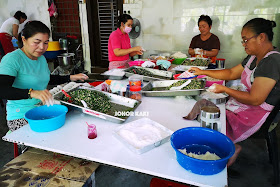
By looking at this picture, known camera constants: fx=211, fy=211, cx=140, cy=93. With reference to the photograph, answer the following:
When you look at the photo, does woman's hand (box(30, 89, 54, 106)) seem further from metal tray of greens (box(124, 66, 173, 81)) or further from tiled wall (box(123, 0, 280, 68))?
tiled wall (box(123, 0, 280, 68))

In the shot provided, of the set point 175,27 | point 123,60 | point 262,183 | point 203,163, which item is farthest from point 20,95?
point 175,27

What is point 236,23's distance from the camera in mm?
4520

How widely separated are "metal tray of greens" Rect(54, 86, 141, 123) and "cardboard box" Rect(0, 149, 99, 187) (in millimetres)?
384

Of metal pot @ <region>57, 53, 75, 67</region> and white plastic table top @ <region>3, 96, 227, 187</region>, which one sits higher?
metal pot @ <region>57, 53, 75, 67</region>

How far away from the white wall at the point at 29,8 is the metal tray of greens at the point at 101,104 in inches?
204

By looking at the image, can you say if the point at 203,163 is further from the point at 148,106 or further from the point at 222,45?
the point at 222,45

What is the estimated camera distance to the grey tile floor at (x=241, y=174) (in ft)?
7.97

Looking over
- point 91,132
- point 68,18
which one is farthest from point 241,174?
point 68,18

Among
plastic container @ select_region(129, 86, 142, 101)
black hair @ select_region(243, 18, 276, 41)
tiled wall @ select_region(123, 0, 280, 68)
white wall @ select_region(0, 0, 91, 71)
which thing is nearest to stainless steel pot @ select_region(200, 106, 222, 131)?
plastic container @ select_region(129, 86, 142, 101)

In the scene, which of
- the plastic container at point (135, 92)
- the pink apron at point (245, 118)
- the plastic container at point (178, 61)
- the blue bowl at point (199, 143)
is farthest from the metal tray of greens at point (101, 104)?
the plastic container at point (178, 61)

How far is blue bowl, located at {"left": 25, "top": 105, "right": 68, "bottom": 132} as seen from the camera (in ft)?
5.05

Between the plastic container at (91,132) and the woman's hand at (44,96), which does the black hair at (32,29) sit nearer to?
the woman's hand at (44,96)

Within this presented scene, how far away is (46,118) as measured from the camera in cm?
171

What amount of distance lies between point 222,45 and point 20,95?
169 inches
